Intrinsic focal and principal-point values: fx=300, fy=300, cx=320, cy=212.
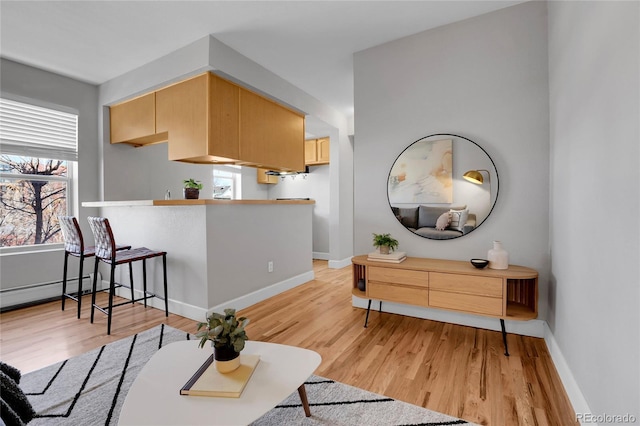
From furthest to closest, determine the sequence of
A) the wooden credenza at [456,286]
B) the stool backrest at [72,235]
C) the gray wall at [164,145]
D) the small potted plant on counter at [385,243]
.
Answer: the gray wall at [164,145], the stool backrest at [72,235], the small potted plant on counter at [385,243], the wooden credenza at [456,286]

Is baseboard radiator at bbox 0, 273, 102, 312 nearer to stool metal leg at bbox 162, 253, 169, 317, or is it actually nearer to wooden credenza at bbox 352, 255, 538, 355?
stool metal leg at bbox 162, 253, 169, 317

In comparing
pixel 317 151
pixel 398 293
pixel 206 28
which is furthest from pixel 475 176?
pixel 317 151

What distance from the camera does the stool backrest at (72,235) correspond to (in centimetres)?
285

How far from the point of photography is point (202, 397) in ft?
3.76

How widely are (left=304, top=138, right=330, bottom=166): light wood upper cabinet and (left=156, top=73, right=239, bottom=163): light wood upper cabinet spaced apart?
2.61 m

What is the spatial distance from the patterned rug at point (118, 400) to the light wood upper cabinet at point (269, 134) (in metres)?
2.13

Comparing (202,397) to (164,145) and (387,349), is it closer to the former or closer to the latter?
(387,349)

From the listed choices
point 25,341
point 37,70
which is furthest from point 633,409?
point 37,70

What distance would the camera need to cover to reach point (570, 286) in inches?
69.0

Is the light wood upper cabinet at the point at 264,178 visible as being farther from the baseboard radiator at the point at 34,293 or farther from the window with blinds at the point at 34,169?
the baseboard radiator at the point at 34,293

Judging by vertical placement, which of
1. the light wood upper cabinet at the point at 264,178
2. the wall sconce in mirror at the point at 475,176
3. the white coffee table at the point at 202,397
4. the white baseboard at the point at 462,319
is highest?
the light wood upper cabinet at the point at 264,178

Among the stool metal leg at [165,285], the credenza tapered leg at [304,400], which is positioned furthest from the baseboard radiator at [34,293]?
the credenza tapered leg at [304,400]

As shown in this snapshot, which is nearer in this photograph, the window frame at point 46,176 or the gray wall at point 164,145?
the gray wall at point 164,145

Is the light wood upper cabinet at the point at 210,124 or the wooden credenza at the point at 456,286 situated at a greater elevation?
the light wood upper cabinet at the point at 210,124
